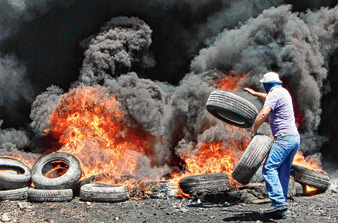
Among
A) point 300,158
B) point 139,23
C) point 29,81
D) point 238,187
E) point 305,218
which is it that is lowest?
point 305,218

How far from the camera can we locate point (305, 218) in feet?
23.8

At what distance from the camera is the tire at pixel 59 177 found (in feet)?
34.1

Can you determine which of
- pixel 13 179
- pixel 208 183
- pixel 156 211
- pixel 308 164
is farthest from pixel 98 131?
pixel 308 164

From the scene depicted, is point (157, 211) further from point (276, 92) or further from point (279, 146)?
point (276, 92)

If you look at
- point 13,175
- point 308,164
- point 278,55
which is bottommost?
point 13,175

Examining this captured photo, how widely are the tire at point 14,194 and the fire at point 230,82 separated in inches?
358

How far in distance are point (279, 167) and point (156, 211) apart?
3.01 m

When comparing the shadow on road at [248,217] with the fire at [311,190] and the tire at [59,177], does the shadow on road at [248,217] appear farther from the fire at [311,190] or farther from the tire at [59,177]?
the tire at [59,177]

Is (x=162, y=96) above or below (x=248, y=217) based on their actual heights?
above

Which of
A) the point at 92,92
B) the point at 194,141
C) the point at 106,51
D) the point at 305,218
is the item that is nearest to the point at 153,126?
the point at 194,141

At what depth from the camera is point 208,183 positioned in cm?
973

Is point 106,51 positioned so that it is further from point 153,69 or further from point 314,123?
point 314,123

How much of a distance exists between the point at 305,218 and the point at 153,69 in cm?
1166

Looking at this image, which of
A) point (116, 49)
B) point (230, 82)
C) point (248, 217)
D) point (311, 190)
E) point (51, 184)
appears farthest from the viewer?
point (116, 49)
